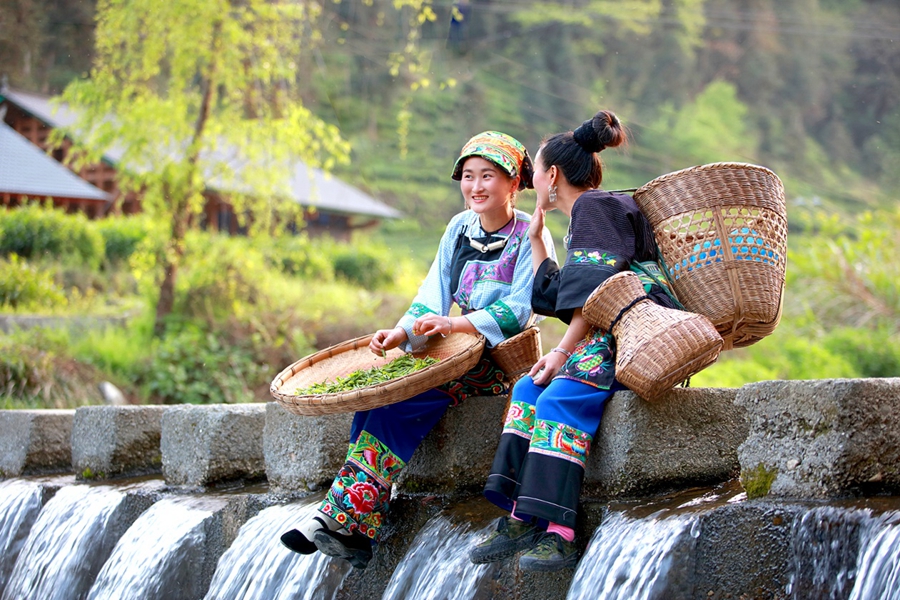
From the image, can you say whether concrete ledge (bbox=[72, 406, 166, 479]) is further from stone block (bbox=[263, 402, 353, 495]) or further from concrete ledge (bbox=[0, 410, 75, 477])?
stone block (bbox=[263, 402, 353, 495])

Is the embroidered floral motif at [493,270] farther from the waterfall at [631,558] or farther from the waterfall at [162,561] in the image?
the waterfall at [162,561]

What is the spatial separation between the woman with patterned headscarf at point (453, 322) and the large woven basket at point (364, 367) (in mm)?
74

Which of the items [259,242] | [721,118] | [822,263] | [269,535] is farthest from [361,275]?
[721,118]

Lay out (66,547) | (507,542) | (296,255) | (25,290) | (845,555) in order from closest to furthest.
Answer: (845,555)
(507,542)
(66,547)
(296,255)
(25,290)

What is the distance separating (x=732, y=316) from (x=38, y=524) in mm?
3256

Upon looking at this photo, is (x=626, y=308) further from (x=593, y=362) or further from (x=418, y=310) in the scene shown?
(x=418, y=310)

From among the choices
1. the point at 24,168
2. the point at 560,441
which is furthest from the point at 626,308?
the point at 24,168

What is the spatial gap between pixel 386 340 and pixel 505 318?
372mm

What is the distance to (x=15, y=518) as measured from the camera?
4488 millimetres

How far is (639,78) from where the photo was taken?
2898 cm

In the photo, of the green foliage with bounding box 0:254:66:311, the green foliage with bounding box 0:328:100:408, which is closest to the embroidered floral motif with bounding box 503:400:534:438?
the green foliage with bounding box 0:328:100:408

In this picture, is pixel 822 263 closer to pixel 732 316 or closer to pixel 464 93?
pixel 732 316

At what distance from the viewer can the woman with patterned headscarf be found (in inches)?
110

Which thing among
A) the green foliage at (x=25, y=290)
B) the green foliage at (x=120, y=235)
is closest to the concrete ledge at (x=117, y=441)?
the green foliage at (x=25, y=290)
